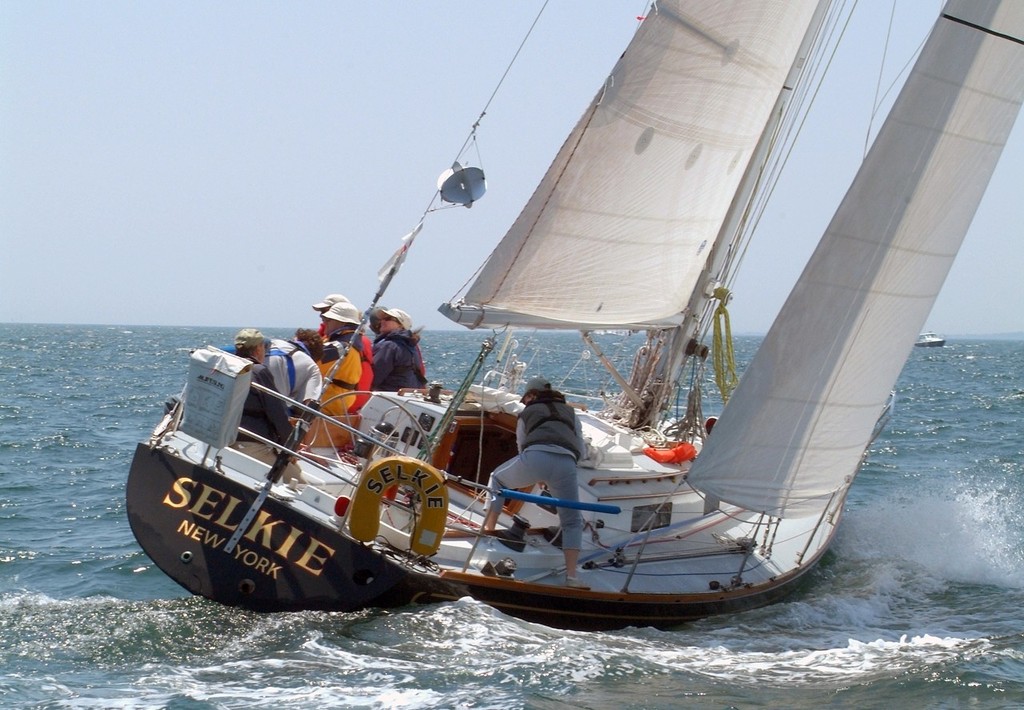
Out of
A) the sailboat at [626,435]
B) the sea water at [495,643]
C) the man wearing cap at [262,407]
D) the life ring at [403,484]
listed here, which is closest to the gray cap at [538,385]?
the sailboat at [626,435]

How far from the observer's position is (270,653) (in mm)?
6270

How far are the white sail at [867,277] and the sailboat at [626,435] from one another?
14mm

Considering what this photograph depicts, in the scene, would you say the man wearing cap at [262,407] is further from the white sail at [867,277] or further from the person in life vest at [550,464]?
the white sail at [867,277]

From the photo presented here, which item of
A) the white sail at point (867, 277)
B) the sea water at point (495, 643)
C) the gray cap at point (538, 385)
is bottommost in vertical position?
the sea water at point (495, 643)

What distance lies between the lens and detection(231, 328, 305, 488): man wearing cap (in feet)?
25.4

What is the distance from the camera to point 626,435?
9.27 metres

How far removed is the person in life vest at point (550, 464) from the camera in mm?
7262

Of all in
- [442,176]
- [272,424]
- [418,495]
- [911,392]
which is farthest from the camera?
[911,392]

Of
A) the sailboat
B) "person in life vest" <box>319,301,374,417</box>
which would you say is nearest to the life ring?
the sailboat

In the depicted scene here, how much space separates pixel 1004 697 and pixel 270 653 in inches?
157

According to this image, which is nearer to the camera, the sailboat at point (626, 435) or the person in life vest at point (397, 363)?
the sailboat at point (626, 435)

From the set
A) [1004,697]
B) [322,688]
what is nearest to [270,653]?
[322,688]

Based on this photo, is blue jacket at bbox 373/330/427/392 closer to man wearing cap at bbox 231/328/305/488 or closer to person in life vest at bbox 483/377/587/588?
man wearing cap at bbox 231/328/305/488

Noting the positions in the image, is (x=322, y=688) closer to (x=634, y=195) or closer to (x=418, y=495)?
(x=418, y=495)
